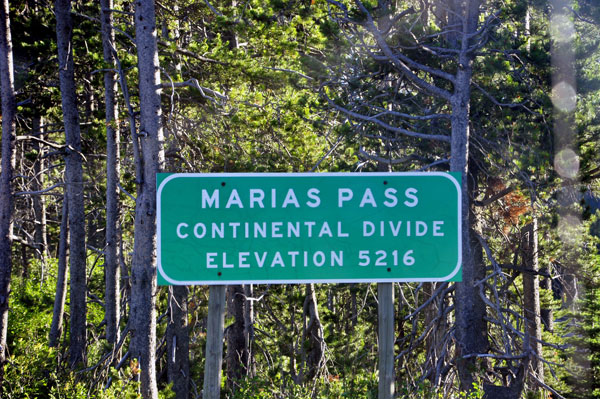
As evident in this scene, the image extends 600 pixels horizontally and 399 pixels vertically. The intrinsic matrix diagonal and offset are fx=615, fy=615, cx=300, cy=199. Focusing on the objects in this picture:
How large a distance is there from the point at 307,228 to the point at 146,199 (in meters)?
5.12

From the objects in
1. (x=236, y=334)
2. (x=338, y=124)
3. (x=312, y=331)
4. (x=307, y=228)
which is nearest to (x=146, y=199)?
(x=338, y=124)

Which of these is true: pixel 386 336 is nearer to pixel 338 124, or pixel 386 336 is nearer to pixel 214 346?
pixel 214 346

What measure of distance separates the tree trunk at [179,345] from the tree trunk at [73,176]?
6.23ft

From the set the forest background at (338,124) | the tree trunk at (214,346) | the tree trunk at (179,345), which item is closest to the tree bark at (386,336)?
the tree trunk at (214,346)

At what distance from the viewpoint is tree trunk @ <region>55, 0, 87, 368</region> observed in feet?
40.2

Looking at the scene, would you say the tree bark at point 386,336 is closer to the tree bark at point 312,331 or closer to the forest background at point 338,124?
the forest background at point 338,124

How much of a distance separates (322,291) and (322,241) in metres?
14.6

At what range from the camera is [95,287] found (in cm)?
2392

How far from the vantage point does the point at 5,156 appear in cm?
1128

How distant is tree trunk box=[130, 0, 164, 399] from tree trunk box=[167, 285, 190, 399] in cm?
478

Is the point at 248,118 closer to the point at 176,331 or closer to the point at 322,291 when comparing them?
the point at 176,331

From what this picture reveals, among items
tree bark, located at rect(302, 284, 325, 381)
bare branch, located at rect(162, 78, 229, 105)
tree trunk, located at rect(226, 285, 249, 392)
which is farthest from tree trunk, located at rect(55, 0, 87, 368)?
tree bark, located at rect(302, 284, 325, 381)

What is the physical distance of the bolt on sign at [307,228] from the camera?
386 cm

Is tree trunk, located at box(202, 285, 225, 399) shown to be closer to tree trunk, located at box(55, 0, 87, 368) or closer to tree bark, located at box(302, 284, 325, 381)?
tree trunk, located at box(55, 0, 87, 368)
